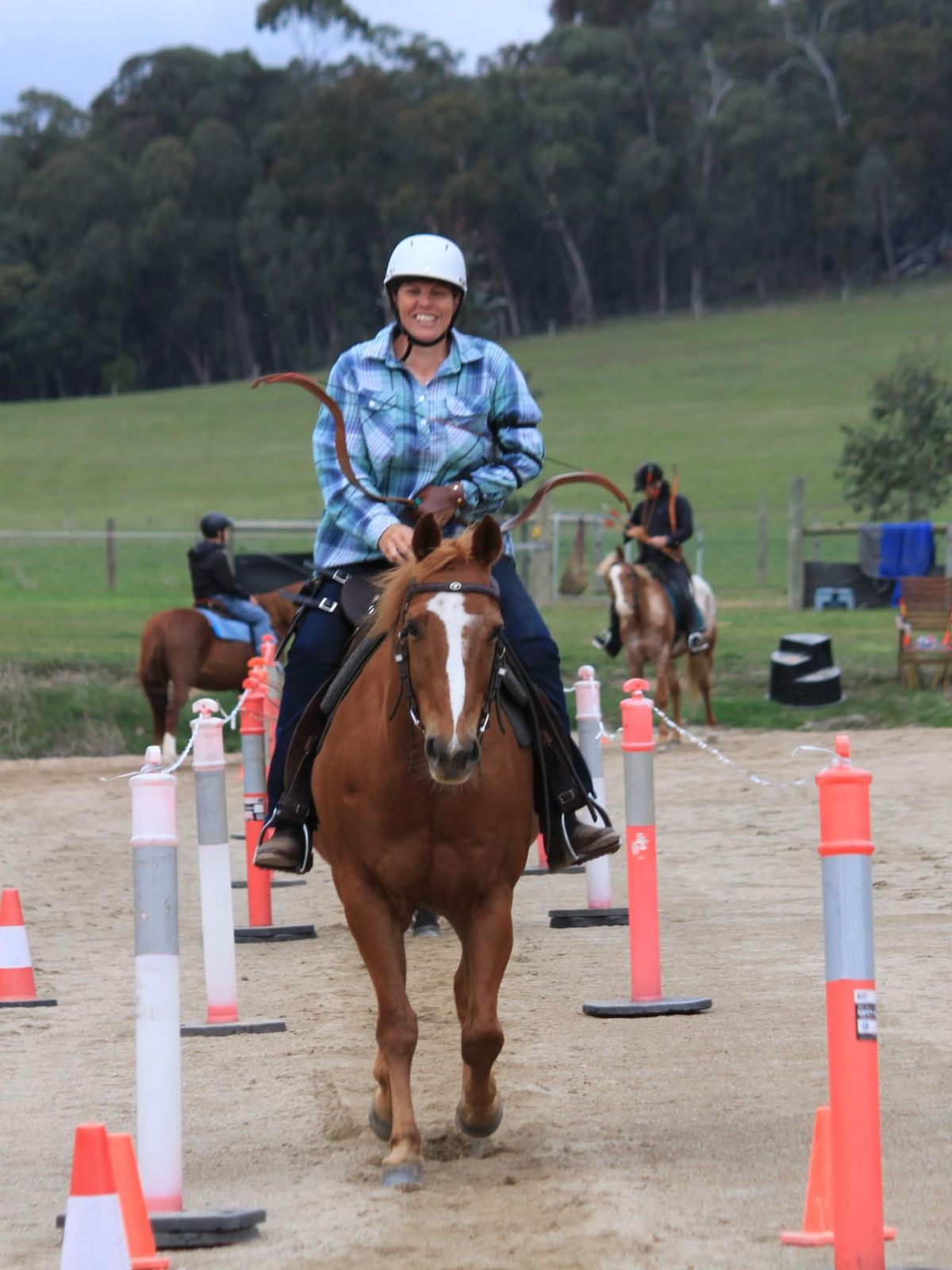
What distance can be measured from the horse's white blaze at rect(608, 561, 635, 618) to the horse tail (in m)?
4.80

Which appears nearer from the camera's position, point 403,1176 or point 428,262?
point 403,1176

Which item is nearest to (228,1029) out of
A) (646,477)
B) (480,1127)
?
(480,1127)

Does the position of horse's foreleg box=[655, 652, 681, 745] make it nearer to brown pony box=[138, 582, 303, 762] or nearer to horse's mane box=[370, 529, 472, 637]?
brown pony box=[138, 582, 303, 762]

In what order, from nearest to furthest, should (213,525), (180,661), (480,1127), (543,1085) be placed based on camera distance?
(480,1127), (543,1085), (180,661), (213,525)

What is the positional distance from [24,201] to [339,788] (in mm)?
102339

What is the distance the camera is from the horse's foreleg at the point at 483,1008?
6.14 m

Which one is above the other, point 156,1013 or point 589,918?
point 156,1013

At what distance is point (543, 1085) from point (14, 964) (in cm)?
327

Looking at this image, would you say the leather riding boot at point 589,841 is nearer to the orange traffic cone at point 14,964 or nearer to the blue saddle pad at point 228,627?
the orange traffic cone at point 14,964

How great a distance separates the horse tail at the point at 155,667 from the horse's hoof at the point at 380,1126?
45.1 ft

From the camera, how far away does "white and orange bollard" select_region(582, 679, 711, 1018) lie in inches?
327

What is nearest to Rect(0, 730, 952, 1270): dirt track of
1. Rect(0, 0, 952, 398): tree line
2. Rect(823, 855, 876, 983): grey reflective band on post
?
Rect(823, 855, 876, 983): grey reflective band on post

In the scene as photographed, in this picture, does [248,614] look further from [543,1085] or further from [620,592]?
[543,1085]

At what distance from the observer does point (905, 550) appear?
34812 mm
